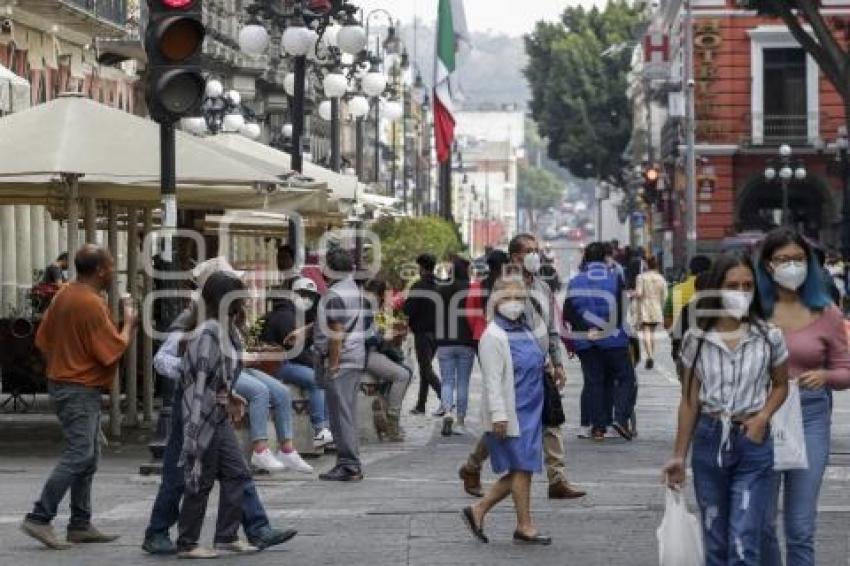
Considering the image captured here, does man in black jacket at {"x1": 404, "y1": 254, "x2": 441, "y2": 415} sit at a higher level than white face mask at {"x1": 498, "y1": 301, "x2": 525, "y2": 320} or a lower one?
lower

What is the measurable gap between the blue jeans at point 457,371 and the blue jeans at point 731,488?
13.2 meters

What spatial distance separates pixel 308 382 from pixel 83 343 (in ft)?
21.7

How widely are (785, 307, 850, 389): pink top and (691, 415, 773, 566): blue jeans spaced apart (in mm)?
589

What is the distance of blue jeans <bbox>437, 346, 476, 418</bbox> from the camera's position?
24000mm

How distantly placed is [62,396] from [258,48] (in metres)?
15.3

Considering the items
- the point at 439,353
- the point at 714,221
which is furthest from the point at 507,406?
the point at 714,221

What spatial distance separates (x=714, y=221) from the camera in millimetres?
78125

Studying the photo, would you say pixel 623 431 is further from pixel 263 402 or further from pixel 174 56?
pixel 174 56

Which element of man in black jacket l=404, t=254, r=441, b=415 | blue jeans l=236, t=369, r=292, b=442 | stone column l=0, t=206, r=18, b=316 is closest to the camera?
blue jeans l=236, t=369, r=292, b=442

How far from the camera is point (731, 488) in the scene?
10734 mm

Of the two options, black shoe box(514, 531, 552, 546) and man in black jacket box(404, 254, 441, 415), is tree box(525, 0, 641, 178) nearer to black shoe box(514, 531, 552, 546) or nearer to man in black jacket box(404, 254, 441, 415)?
man in black jacket box(404, 254, 441, 415)

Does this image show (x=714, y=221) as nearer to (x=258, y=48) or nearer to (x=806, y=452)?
(x=258, y=48)

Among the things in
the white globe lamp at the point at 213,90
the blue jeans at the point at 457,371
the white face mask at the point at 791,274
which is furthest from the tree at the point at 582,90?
the white face mask at the point at 791,274

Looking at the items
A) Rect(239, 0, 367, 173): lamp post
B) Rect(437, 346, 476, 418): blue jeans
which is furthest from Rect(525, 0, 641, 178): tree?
Rect(437, 346, 476, 418): blue jeans
